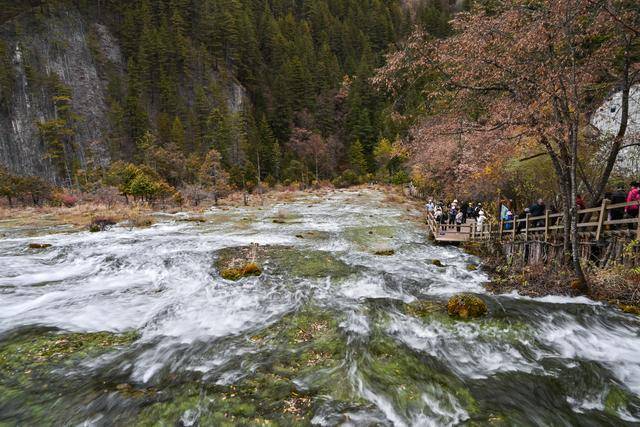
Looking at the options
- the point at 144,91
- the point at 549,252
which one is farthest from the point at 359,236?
the point at 144,91

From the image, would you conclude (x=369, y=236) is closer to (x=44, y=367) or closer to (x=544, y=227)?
(x=544, y=227)

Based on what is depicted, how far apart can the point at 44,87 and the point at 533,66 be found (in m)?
75.6

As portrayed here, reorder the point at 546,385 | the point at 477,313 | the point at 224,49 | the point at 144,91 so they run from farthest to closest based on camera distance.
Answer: the point at 224,49 < the point at 144,91 < the point at 477,313 < the point at 546,385

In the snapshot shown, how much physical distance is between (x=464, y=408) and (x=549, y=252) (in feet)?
26.2

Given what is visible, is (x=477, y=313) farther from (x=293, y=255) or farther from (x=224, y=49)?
(x=224, y=49)

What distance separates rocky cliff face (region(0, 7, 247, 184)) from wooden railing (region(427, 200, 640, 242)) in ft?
196

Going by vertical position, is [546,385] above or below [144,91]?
below

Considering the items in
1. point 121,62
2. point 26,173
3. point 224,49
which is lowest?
point 26,173

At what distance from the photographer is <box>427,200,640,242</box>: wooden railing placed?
366 inches

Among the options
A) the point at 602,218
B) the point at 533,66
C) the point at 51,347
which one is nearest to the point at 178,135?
the point at 51,347

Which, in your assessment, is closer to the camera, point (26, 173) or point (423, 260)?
point (423, 260)

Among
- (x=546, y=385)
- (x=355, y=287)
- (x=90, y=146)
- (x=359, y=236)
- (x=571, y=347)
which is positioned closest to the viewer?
(x=546, y=385)

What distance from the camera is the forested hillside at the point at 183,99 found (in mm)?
54562

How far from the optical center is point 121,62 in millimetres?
71875
